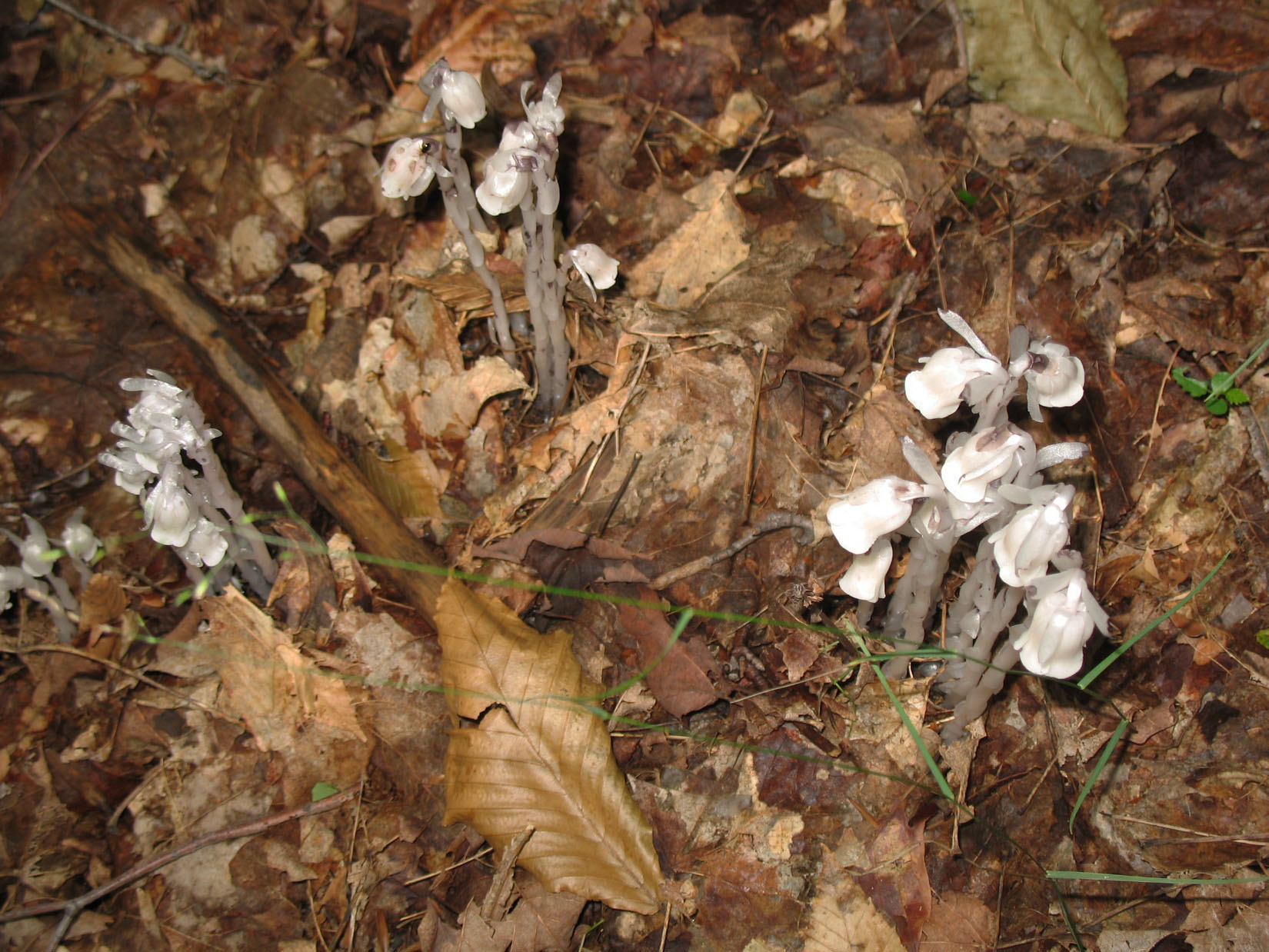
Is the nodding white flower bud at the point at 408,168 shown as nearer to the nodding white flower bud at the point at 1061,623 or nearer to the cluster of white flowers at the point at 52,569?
the cluster of white flowers at the point at 52,569

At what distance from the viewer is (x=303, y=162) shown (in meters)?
3.41

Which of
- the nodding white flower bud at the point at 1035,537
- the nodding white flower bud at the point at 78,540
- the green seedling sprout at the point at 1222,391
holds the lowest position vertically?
the green seedling sprout at the point at 1222,391

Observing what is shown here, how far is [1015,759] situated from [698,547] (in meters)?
1.05

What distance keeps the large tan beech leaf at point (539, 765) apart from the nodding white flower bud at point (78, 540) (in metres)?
1.20

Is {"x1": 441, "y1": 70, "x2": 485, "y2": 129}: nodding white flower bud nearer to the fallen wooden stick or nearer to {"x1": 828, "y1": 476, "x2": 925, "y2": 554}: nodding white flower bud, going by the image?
the fallen wooden stick

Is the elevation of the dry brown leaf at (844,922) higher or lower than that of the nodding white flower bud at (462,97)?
lower

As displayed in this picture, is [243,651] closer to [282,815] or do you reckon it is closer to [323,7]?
[282,815]

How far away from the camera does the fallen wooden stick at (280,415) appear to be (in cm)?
255

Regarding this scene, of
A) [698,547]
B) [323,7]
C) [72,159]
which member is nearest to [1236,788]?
[698,547]

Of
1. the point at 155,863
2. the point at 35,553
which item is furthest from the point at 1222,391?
the point at 35,553

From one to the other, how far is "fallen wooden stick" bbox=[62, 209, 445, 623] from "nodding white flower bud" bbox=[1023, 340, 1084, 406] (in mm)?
1742

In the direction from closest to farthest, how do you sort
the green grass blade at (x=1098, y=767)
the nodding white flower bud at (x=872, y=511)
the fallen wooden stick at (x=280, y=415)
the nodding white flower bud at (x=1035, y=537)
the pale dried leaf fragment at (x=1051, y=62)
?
the nodding white flower bud at (x=1035, y=537) < the nodding white flower bud at (x=872, y=511) < the green grass blade at (x=1098, y=767) < the fallen wooden stick at (x=280, y=415) < the pale dried leaf fragment at (x=1051, y=62)

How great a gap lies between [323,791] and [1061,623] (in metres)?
2.00

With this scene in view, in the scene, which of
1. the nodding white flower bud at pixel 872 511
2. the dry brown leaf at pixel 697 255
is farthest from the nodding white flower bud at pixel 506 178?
the nodding white flower bud at pixel 872 511
